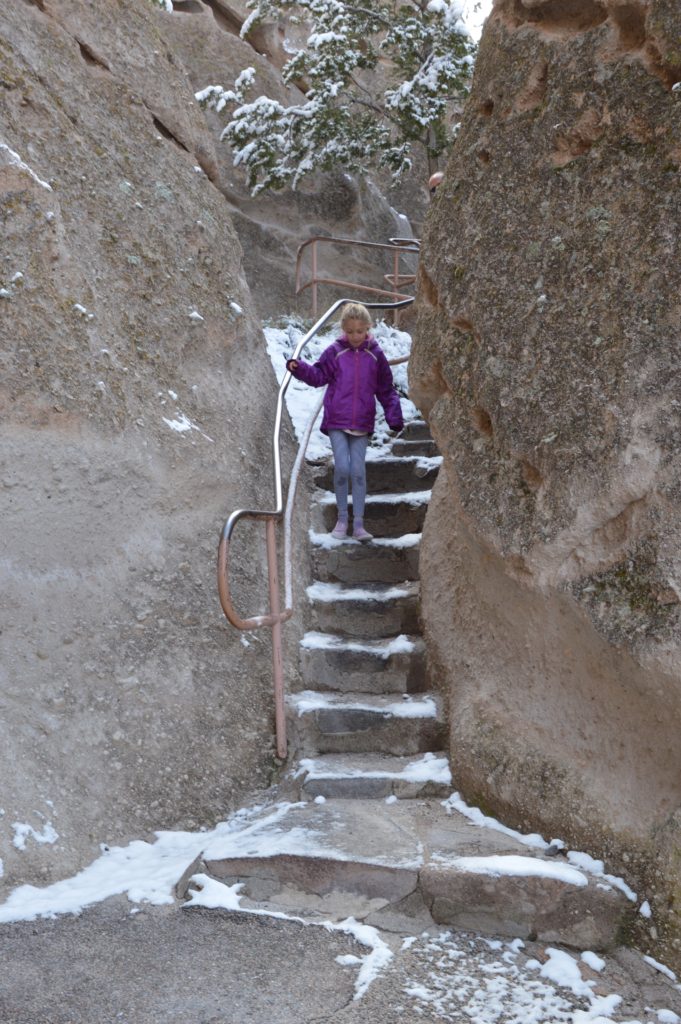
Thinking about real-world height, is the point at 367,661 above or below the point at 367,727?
above

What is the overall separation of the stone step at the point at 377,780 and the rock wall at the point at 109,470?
1.00ft

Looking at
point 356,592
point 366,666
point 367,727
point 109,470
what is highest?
point 109,470

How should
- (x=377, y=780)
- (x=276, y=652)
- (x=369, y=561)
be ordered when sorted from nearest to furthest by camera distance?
(x=377, y=780) < (x=276, y=652) < (x=369, y=561)

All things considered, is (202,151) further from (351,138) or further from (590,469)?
(351,138)

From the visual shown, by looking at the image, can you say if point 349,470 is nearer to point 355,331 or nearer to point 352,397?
point 352,397

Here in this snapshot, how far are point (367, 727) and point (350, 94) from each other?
337 inches

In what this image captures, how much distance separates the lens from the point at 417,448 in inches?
276

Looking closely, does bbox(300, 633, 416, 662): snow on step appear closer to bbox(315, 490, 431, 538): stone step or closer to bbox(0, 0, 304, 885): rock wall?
bbox(0, 0, 304, 885): rock wall

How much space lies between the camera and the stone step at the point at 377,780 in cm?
455

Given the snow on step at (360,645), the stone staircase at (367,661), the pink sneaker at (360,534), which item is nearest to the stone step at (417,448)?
the stone staircase at (367,661)

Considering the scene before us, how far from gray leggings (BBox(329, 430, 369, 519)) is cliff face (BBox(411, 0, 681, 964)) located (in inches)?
51.4

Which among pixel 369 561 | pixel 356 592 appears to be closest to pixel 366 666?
pixel 356 592

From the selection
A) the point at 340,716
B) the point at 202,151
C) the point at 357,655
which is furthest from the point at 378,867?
the point at 202,151

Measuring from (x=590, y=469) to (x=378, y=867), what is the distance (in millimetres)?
1759
